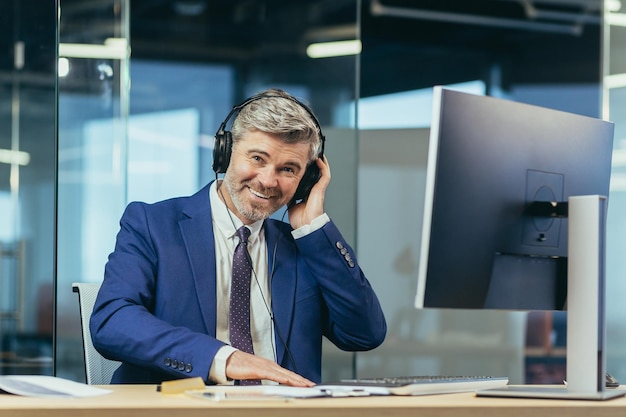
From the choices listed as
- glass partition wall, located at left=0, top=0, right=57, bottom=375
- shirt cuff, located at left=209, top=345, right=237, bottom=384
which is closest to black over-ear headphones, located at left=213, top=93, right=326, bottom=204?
shirt cuff, located at left=209, top=345, right=237, bottom=384

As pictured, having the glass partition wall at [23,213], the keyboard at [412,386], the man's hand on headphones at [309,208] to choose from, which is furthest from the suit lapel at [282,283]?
the glass partition wall at [23,213]

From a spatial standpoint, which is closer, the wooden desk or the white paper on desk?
the wooden desk

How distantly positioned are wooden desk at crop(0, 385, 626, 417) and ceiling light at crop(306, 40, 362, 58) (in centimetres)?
237

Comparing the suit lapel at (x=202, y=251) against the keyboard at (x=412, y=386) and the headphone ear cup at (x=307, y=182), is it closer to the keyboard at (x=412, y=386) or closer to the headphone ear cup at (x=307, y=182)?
the headphone ear cup at (x=307, y=182)

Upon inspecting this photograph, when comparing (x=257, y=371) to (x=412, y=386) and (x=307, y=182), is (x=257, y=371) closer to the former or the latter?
(x=412, y=386)

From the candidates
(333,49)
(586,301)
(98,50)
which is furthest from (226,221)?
(333,49)

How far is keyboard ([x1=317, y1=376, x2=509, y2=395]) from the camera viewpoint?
1562mm

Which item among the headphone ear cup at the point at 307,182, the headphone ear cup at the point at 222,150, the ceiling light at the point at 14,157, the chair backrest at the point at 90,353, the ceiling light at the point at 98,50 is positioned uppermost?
the ceiling light at the point at 98,50

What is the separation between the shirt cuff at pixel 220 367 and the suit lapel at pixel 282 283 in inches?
15.5

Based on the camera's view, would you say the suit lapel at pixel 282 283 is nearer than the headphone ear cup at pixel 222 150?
Yes

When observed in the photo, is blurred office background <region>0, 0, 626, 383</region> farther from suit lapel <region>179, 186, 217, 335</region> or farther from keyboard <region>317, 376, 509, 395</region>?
keyboard <region>317, 376, 509, 395</region>

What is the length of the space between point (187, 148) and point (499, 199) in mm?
2771

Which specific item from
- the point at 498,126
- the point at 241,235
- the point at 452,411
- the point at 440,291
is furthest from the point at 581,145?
the point at 241,235

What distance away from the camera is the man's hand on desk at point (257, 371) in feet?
5.60
